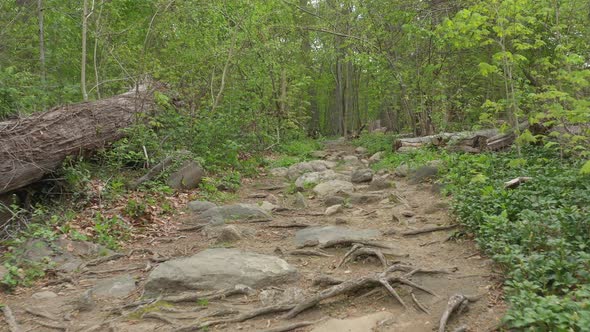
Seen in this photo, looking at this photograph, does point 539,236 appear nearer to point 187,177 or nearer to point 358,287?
point 358,287

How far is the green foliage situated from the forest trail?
31 centimetres

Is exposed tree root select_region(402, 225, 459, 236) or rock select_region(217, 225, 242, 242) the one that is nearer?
exposed tree root select_region(402, 225, 459, 236)

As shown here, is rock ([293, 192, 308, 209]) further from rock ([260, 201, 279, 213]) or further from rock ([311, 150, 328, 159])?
rock ([311, 150, 328, 159])

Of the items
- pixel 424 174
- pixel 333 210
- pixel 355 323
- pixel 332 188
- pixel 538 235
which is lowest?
pixel 355 323

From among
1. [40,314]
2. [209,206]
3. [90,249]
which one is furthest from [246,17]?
[40,314]

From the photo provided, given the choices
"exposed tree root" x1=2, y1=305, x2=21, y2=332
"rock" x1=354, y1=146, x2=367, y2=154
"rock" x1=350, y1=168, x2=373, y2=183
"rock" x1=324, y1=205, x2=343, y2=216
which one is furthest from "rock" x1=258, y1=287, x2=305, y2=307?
"rock" x1=354, y1=146, x2=367, y2=154

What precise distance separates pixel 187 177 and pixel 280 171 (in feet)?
12.2

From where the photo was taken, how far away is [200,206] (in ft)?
26.7

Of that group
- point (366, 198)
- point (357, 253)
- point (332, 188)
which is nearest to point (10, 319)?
point (357, 253)

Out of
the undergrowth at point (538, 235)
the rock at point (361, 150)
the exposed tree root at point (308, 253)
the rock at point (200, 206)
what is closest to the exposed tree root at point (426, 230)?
the undergrowth at point (538, 235)

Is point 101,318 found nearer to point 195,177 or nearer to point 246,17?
point 195,177

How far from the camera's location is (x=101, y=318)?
4.14 m

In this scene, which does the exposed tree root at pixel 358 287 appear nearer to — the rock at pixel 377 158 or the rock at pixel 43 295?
the rock at pixel 43 295

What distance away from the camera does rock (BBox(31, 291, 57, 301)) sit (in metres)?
4.68
